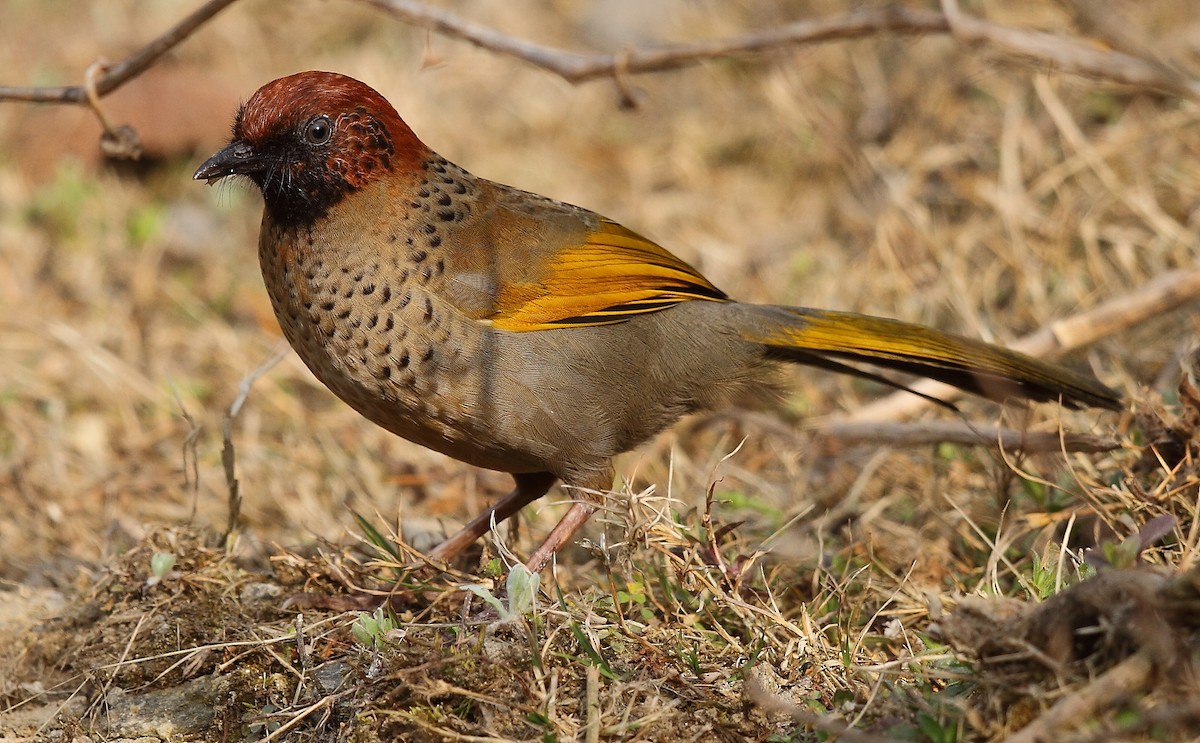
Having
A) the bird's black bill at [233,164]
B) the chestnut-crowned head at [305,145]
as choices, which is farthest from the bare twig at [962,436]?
the bird's black bill at [233,164]

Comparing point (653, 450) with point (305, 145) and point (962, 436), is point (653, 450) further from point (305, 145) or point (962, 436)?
point (305, 145)

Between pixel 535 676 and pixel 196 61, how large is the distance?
6932 mm

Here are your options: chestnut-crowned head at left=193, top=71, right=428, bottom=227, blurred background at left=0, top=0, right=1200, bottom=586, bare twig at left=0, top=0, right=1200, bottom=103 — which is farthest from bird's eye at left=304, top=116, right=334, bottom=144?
bare twig at left=0, top=0, right=1200, bottom=103

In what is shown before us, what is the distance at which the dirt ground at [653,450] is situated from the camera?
288cm

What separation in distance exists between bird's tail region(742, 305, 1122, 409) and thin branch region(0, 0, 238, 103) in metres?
2.22

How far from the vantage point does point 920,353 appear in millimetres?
3939

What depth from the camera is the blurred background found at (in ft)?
16.3

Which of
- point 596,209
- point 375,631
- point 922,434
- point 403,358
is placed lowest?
point 922,434

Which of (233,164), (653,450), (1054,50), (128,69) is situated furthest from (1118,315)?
(128,69)

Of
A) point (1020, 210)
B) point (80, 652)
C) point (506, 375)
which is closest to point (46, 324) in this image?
point (80, 652)

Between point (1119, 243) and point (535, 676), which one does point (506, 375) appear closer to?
point (535, 676)

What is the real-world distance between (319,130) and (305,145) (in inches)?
2.5

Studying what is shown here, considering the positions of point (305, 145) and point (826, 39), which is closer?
point (305, 145)

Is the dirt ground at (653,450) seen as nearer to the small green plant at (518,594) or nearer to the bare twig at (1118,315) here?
the small green plant at (518,594)
